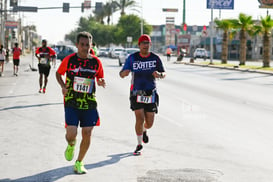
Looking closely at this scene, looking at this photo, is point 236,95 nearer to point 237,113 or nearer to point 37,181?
point 237,113

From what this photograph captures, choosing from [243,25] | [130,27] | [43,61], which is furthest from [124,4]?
[43,61]

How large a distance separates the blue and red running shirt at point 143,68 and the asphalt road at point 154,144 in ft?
3.22

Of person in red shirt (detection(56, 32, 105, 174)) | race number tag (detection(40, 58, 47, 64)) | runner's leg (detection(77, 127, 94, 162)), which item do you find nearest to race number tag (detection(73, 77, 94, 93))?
person in red shirt (detection(56, 32, 105, 174))

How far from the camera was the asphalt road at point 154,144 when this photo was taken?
6148 millimetres

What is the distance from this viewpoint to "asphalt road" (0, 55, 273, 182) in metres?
6.15

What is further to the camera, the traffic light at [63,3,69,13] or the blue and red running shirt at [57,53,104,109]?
the traffic light at [63,3,69,13]

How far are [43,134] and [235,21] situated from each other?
39441 millimetres

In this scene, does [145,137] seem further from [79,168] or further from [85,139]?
[79,168]

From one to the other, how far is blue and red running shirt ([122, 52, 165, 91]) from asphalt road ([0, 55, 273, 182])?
3.22 feet

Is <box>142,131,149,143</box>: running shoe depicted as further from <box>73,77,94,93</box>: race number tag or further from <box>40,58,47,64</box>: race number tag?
<box>40,58,47,64</box>: race number tag

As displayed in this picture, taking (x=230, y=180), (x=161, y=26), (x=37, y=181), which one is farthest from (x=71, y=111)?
(x=161, y=26)

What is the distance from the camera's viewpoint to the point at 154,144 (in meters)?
8.17

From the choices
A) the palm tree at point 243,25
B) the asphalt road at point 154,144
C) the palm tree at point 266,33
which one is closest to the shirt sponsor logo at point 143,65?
the asphalt road at point 154,144

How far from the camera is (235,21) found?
4641 centimetres
